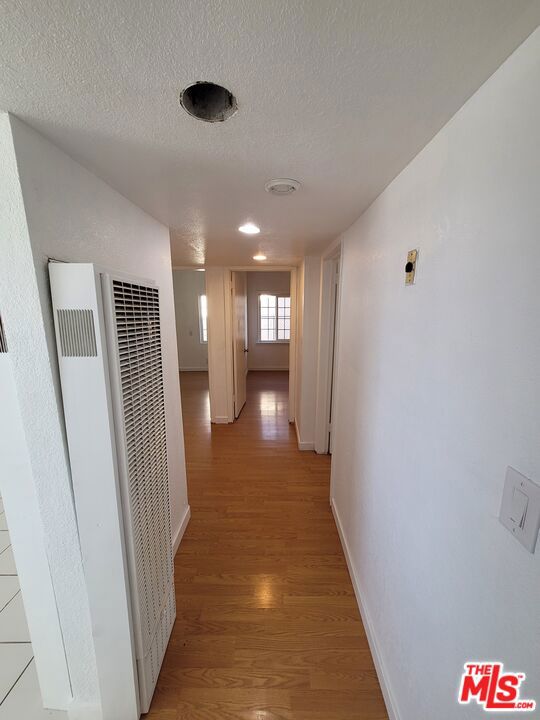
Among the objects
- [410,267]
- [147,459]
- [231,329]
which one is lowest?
[147,459]

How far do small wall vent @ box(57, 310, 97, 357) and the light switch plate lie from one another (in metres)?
1.08

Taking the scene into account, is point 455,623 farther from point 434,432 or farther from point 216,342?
point 216,342

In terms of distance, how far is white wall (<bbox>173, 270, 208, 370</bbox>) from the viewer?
6.91 meters

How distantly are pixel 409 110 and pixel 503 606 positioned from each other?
120 cm

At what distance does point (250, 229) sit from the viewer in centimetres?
185

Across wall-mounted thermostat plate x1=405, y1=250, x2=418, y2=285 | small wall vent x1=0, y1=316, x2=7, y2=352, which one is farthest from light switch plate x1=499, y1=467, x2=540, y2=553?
small wall vent x1=0, y1=316, x2=7, y2=352

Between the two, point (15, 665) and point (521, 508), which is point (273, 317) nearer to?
point (15, 665)

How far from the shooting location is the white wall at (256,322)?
697 centimetres

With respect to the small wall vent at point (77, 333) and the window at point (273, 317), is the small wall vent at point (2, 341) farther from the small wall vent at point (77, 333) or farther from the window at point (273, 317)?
the window at point (273, 317)

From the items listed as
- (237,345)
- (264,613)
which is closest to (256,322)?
(237,345)

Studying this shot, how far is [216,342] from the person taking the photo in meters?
3.97

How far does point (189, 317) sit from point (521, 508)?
7.15m

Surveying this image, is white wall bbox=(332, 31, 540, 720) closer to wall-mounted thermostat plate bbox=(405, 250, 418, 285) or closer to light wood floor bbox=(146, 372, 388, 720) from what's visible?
wall-mounted thermostat plate bbox=(405, 250, 418, 285)

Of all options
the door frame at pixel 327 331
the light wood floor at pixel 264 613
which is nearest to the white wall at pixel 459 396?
the light wood floor at pixel 264 613
